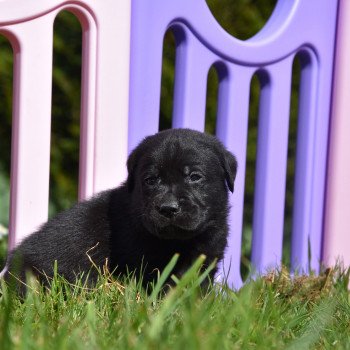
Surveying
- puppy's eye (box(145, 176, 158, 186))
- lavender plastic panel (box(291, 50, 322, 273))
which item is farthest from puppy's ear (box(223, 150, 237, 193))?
lavender plastic panel (box(291, 50, 322, 273))

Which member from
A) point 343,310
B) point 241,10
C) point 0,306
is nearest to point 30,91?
point 0,306

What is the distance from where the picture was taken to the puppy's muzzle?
3.24m

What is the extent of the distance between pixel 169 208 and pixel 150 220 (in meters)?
0.11

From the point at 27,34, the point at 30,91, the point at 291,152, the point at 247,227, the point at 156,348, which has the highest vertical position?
the point at 27,34

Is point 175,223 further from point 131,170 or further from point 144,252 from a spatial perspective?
A: point 131,170

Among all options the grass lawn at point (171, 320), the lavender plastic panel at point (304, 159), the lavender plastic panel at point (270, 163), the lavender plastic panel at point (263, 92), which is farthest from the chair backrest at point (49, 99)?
the lavender plastic panel at point (304, 159)

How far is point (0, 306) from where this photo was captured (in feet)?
8.42

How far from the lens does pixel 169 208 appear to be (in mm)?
3240

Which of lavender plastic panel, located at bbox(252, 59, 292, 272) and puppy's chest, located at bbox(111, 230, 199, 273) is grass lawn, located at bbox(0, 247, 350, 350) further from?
lavender plastic panel, located at bbox(252, 59, 292, 272)

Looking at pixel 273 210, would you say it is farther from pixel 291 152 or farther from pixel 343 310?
pixel 291 152

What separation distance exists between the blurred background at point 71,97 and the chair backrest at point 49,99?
1.59m

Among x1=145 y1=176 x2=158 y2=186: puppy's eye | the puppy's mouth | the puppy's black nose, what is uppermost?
x1=145 y1=176 x2=158 y2=186: puppy's eye

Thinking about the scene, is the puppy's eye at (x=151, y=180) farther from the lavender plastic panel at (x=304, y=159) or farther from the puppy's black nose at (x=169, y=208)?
the lavender plastic panel at (x=304, y=159)

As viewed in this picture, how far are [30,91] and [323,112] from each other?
5.44 ft
